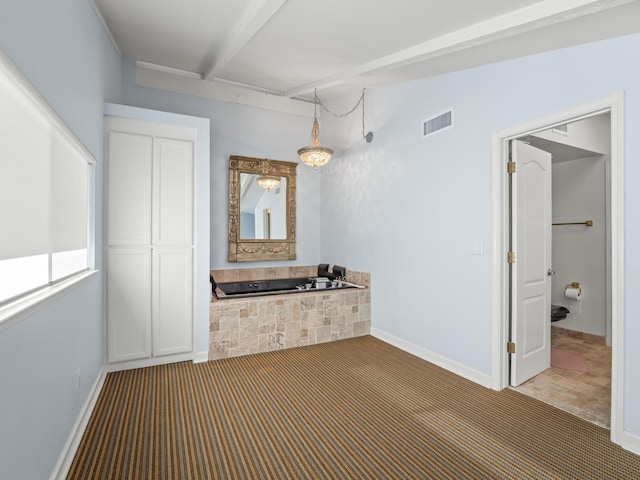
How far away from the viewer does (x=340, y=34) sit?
9.44 ft

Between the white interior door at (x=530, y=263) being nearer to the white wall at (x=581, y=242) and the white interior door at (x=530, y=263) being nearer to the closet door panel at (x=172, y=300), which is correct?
the white wall at (x=581, y=242)

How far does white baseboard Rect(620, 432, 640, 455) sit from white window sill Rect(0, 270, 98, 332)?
10.3 ft

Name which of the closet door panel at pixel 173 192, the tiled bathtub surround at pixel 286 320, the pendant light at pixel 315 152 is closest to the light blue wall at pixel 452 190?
the tiled bathtub surround at pixel 286 320

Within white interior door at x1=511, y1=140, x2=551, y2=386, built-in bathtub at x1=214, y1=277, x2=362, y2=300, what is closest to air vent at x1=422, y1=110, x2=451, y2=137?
white interior door at x1=511, y1=140, x2=551, y2=386

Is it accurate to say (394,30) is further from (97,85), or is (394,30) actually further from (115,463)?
(115,463)

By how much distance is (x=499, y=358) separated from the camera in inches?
111

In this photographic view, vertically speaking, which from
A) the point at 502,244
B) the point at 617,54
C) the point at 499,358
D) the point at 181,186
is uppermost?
the point at 617,54

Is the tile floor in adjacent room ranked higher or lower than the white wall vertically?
lower

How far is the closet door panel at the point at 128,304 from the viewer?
311cm

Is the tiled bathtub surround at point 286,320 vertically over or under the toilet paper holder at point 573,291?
under

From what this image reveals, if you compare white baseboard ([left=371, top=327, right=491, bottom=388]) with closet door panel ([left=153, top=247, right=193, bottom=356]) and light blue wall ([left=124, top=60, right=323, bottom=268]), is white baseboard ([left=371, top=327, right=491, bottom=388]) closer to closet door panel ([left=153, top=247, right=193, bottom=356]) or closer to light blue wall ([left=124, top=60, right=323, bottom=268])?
light blue wall ([left=124, top=60, right=323, bottom=268])

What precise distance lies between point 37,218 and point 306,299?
2722 millimetres

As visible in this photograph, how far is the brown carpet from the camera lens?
1854 millimetres

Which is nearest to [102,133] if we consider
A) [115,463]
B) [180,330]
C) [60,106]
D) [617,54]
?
[60,106]
